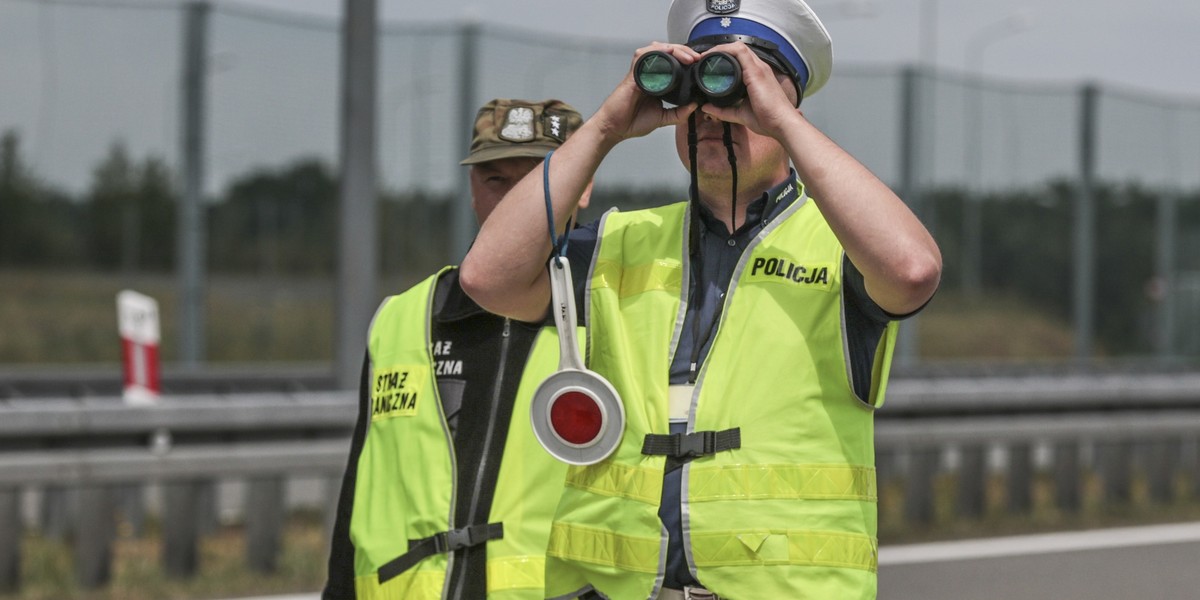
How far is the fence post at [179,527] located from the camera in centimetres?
738

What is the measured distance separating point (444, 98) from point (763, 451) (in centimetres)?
1121

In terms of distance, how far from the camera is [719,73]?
8.86 feet

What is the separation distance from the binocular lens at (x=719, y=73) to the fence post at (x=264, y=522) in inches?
208

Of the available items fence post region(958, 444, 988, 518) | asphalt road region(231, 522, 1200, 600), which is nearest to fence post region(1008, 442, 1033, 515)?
fence post region(958, 444, 988, 518)

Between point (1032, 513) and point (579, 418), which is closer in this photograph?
point (579, 418)

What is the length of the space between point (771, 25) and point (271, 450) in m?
5.21

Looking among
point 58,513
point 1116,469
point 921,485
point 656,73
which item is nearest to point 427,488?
point 656,73

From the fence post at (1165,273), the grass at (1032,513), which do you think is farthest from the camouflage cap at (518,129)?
the fence post at (1165,273)

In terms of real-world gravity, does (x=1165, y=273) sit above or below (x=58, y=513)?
above

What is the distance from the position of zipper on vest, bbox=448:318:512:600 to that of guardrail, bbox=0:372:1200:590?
158 inches

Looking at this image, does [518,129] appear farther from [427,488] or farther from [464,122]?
[464,122]

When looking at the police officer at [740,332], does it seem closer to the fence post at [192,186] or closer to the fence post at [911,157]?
the fence post at [192,186]

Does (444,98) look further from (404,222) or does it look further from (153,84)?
(153,84)

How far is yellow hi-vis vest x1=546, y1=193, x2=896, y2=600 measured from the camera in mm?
2758
